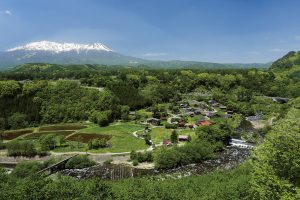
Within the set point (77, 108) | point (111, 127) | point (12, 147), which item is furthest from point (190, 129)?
point (12, 147)

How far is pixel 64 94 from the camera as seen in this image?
89500 millimetres

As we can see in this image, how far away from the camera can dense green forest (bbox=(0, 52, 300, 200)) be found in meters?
19.3

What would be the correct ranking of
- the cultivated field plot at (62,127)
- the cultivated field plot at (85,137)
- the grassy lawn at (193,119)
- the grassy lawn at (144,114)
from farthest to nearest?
the grassy lawn at (144,114), the grassy lawn at (193,119), the cultivated field plot at (62,127), the cultivated field plot at (85,137)

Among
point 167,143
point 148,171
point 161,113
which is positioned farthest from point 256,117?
point 148,171

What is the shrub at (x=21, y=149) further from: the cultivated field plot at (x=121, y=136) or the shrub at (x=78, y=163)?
the cultivated field plot at (x=121, y=136)

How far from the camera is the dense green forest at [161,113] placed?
63.3 ft

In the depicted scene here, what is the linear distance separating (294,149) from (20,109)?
78.4 metres

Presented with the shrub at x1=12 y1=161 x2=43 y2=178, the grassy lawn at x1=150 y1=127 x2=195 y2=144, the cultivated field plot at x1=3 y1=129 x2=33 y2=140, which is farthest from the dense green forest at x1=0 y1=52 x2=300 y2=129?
the shrub at x1=12 y1=161 x2=43 y2=178

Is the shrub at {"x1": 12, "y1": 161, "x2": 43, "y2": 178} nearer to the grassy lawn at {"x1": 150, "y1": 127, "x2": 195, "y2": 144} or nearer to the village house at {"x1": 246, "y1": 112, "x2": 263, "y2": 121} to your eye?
the grassy lawn at {"x1": 150, "y1": 127, "x2": 195, "y2": 144}

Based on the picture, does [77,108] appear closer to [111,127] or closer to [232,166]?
[111,127]

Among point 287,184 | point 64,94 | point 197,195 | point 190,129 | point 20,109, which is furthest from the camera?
point 64,94

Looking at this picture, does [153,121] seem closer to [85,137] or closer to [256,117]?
[85,137]

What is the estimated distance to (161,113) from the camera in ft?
279

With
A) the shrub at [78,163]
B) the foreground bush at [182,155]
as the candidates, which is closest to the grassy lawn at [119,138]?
the shrub at [78,163]
